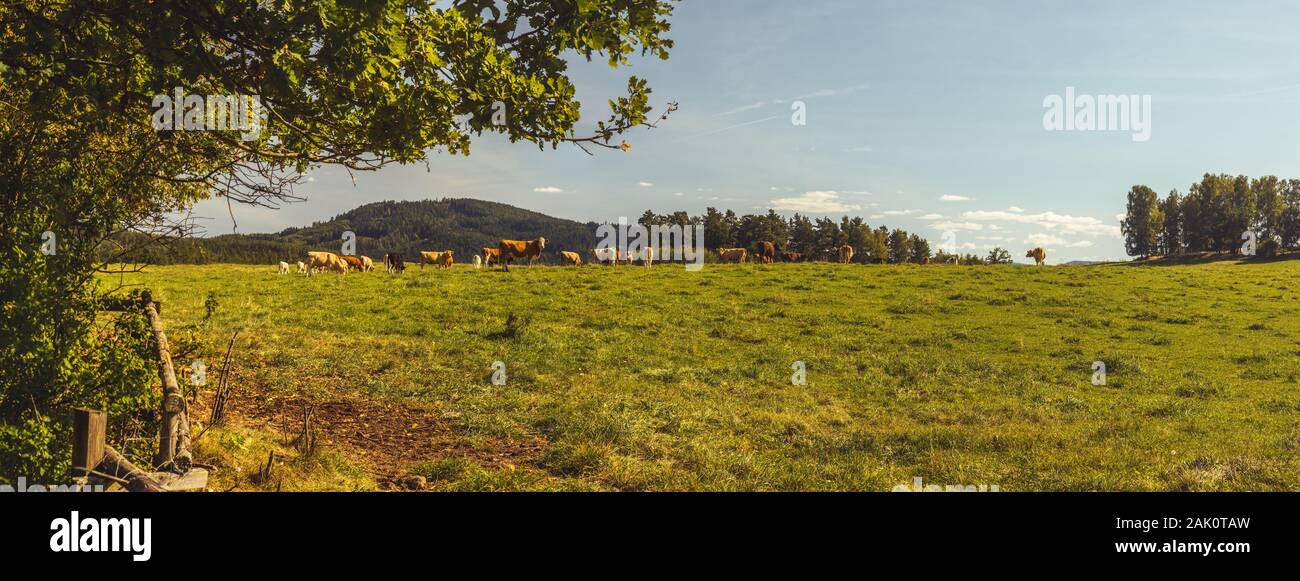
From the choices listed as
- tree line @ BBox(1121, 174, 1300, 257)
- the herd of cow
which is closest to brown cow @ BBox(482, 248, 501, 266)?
the herd of cow

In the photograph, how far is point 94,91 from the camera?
7.44 metres

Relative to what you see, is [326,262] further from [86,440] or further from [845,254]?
[86,440]

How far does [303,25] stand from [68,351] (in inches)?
162

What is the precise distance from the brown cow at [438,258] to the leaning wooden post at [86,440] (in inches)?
1745

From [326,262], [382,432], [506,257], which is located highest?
[506,257]

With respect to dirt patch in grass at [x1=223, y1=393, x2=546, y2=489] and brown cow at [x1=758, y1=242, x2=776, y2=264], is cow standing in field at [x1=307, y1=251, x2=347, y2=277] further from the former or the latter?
dirt patch in grass at [x1=223, y1=393, x2=546, y2=489]

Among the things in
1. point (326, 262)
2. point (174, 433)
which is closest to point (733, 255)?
point (326, 262)

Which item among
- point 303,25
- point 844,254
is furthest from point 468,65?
point 844,254

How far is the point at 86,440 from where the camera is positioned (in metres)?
5.91

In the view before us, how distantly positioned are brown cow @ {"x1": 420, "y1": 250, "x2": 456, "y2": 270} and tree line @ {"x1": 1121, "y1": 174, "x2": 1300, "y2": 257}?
332 feet

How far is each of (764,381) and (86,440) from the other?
44.3ft

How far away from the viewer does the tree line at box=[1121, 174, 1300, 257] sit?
98188mm

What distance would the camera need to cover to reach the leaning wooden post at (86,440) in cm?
589
